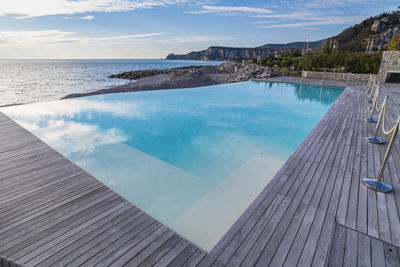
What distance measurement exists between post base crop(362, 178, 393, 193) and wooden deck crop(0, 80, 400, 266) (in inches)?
2.7

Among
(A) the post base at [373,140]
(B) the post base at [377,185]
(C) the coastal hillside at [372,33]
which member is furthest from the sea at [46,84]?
(C) the coastal hillside at [372,33]

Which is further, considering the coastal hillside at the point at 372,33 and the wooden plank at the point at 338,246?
the coastal hillside at the point at 372,33

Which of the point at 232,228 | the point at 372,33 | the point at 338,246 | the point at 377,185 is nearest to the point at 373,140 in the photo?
the point at 377,185

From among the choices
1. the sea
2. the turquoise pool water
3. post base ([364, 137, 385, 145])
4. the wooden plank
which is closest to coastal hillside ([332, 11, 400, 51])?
the turquoise pool water

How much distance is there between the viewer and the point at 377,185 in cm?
253

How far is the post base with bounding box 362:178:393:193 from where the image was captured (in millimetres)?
2482

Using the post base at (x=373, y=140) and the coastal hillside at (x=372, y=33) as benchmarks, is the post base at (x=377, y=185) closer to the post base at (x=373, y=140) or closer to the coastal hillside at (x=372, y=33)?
the post base at (x=373, y=140)

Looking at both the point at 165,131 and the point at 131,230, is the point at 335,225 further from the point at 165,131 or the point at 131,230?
the point at 165,131

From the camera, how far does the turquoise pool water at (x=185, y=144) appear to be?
2.90m

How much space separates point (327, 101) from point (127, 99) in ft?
31.8

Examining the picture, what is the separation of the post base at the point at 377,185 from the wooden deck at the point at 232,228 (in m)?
0.07

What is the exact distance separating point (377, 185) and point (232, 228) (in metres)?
1.97

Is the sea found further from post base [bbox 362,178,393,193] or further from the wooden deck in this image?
post base [bbox 362,178,393,193]

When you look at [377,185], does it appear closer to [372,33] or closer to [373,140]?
[373,140]
